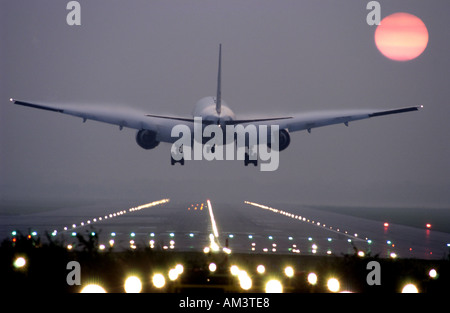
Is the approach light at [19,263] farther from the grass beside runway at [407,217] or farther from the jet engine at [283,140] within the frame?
the grass beside runway at [407,217]

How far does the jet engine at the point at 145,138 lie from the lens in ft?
197

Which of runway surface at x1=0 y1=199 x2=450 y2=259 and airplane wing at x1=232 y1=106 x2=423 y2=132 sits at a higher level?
airplane wing at x1=232 y1=106 x2=423 y2=132

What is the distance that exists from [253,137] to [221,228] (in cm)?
901

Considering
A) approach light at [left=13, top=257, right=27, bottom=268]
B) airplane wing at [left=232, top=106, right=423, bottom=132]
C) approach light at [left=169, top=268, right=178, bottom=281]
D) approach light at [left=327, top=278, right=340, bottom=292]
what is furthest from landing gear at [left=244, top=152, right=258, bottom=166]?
approach light at [left=327, top=278, right=340, bottom=292]

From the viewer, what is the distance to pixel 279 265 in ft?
98.9

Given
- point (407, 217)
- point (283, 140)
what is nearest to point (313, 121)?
point (283, 140)

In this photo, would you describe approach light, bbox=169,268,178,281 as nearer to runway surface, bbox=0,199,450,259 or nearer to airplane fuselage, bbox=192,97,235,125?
runway surface, bbox=0,199,450,259

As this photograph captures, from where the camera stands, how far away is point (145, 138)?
60.2 metres

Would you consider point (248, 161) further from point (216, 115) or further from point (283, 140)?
point (216, 115)

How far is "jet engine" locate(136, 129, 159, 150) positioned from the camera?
60031mm

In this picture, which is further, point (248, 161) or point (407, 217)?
point (407, 217)

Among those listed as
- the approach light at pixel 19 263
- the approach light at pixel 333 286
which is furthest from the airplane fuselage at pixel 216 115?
the approach light at pixel 333 286

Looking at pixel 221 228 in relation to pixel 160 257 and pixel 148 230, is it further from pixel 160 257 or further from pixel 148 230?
pixel 160 257
